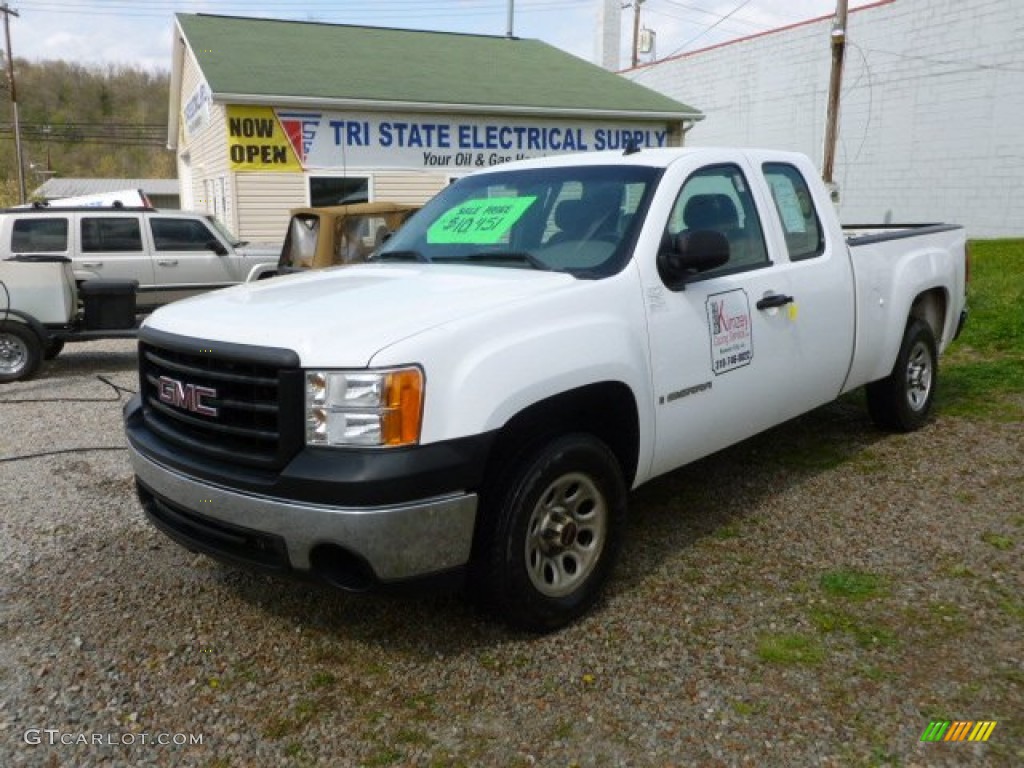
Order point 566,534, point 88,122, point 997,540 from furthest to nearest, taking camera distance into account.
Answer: point 88,122, point 997,540, point 566,534

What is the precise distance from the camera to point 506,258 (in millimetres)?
3951

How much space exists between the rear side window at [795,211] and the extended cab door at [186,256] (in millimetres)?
8872

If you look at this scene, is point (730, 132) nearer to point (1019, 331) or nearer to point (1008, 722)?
point (1019, 331)

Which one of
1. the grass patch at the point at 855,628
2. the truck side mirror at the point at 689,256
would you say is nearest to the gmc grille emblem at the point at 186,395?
the truck side mirror at the point at 689,256

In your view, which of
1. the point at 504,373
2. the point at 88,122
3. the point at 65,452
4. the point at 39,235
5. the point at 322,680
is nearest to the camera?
the point at 504,373

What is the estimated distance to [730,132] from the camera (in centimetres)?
2625

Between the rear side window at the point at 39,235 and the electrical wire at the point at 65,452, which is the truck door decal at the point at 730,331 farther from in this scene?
the rear side window at the point at 39,235

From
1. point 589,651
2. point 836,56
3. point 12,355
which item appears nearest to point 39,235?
point 12,355

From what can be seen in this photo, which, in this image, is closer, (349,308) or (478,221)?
(349,308)

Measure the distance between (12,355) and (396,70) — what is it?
40.1ft

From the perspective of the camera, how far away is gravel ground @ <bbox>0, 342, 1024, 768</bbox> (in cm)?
283

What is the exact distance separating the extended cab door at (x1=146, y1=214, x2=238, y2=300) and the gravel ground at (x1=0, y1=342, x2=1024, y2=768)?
7.20 metres

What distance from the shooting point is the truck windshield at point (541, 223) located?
384cm
